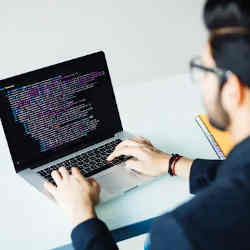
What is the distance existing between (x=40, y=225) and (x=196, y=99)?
84 centimetres

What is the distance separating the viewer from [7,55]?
2.59m

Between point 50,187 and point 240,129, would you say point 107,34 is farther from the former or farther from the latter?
point 240,129

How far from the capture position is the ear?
0.81 m

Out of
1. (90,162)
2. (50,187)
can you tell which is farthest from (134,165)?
(50,187)

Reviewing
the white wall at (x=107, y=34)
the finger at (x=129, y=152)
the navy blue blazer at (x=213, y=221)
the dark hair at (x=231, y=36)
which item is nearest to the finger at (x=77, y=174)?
the finger at (x=129, y=152)

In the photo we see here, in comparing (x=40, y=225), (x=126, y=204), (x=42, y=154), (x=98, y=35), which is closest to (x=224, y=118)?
(x=126, y=204)

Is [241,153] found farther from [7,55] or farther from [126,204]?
[7,55]

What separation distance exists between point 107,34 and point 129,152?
152 cm

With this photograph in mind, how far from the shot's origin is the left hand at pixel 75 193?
3.37 ft

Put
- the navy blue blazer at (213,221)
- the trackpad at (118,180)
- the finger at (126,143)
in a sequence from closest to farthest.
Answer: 1. the navy blue blazer at (213,221)
2. the trackpad at (118,180)
3. the finger at (126,143)

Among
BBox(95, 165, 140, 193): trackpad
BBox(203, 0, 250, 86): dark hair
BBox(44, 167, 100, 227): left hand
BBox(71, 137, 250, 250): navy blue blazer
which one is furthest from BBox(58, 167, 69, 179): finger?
BBox(203, 0, 250, 86): dark hair

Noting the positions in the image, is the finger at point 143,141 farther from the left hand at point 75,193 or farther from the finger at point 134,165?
the left hand at point 75,193

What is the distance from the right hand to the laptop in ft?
0.08

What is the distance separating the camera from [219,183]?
29.9 inches
